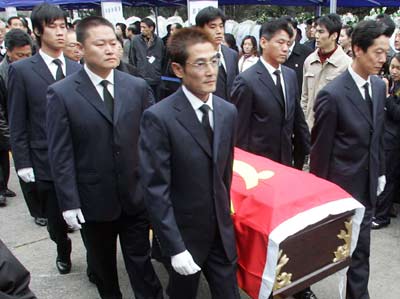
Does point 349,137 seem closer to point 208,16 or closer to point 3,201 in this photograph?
point 208,16

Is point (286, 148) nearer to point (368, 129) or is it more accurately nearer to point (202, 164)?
point (368, 129)

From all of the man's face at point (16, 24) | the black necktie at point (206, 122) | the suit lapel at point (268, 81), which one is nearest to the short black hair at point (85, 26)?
the black necktie at point (206, 122)

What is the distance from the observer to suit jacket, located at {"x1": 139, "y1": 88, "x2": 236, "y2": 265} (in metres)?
2.17

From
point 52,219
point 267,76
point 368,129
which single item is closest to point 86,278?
point 52,219

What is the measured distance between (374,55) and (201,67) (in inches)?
46.3

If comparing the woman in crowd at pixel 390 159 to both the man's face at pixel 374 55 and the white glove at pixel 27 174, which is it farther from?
the white glove at pixel 27 174

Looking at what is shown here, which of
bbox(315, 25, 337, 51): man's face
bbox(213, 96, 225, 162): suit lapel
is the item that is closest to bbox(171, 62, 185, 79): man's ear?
bbox(213, 96, 225, 162): suit lapel

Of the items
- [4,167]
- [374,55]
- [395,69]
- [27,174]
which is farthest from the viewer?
[4,167]

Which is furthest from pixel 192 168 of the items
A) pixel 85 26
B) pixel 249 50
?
pixel 249 50

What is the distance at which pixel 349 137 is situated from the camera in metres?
2.77

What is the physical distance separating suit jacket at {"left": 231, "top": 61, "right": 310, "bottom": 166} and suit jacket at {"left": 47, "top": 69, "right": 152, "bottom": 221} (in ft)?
2.98

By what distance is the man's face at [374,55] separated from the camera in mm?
2689

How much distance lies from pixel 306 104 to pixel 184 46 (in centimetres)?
298

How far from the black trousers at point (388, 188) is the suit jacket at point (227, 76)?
157 cm
